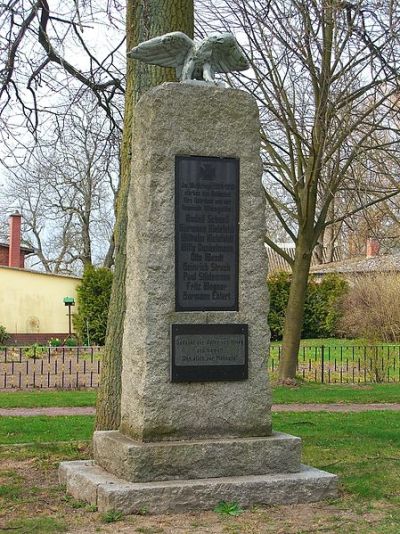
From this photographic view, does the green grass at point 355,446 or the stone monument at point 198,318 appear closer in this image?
the stone monument at point 198,318

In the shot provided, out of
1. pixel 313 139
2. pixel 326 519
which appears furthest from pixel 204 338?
pixel 313 139

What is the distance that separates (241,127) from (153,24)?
2346 millimetres

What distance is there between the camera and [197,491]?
6426 millimetres

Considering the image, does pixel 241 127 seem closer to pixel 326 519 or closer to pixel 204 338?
pixel 204 338

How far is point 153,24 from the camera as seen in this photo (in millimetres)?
8852

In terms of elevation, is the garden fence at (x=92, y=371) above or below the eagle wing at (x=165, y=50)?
below

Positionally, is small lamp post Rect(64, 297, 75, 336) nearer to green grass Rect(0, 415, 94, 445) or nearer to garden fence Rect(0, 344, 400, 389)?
garden fence Rect(0, 344, 400, 389)

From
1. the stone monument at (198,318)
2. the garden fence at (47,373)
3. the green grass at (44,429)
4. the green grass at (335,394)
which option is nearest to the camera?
the stone monument at (198,318)

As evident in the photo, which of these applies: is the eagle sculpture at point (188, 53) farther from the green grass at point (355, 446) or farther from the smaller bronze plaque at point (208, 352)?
the green grass at point (355, 446)

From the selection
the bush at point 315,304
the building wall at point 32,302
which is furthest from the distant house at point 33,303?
the bush at point 315,304

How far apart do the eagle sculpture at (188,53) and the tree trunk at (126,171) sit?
5.19ft

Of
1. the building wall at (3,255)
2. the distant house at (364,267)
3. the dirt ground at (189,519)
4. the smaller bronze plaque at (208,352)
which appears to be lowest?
the dirt ground at (189,519)

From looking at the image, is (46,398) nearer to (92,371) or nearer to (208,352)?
(92,371)

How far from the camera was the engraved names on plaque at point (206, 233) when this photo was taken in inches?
272
